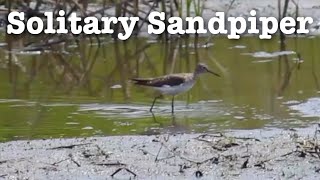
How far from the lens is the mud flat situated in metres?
6.79

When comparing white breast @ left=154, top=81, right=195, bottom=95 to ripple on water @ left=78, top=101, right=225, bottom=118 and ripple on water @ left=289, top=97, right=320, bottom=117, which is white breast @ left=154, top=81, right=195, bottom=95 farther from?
ripple on water @ left=289, top=97, right=320, bottom=117

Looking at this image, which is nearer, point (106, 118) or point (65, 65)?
point (106, 118)

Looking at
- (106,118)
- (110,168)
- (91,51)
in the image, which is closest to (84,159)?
(110,168)

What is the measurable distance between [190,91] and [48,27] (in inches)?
164

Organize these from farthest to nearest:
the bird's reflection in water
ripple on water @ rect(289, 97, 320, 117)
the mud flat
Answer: ripple on water @ rect(289, 97, 320, 117), the bird's reflection in water, the mud flat

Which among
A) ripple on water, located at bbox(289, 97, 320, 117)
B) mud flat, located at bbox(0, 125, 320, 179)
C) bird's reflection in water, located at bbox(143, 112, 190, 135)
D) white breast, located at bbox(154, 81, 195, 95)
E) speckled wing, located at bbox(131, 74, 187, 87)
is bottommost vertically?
mud flat, located at bbox(0, 125, 320, 179)

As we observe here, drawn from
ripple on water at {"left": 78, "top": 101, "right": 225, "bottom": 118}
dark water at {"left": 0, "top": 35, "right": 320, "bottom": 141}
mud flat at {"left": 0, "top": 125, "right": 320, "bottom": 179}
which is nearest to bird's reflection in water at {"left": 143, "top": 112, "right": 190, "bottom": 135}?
dark water at {"left": 0, "top": 35, "right": 320, "bottom": 141}

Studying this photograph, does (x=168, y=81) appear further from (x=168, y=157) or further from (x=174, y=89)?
(x=168, y=157)

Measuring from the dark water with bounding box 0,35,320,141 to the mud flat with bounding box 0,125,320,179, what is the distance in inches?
21.4

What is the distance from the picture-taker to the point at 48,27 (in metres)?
14.0

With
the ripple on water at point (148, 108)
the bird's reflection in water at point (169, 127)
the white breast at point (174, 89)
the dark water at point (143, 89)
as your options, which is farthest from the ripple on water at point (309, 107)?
the bird's reflection in water at point (169, 127)

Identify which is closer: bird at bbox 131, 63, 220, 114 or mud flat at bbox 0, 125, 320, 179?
mud flat at bbox 0, 125, 320, 179

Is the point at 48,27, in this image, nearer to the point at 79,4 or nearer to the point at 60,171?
the point at 79,4

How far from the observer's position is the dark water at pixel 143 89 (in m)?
8.64
